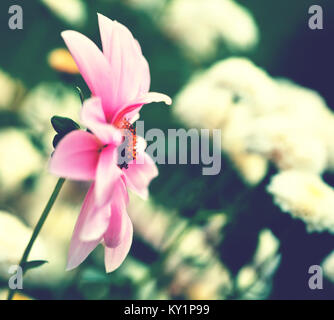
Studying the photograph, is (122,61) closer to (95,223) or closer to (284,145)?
(95,223)

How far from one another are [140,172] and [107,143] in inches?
1.5

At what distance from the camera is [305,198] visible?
45cm

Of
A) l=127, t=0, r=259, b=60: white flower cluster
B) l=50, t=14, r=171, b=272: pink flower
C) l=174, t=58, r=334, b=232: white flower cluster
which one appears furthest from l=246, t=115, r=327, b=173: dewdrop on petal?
l=50, t=14, r=171, b=272: pink flower

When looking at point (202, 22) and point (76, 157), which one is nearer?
point (76, 157)

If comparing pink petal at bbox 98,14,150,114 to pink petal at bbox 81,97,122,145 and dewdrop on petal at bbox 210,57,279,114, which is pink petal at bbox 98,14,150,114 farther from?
dewdrop on petal at bbox 210,57,279,114

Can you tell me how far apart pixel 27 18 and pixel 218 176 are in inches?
10.8

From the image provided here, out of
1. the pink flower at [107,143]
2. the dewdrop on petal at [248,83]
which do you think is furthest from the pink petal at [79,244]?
the dewdrop on petal at [248,83]

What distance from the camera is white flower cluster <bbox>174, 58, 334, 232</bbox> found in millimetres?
468

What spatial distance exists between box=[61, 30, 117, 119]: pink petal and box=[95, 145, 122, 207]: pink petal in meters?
0.05

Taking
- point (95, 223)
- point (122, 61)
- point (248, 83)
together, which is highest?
point (248, 83)

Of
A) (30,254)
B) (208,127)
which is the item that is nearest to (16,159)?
(30,254)

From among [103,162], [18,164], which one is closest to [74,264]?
[103,162]

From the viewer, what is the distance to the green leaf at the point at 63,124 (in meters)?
0.28
